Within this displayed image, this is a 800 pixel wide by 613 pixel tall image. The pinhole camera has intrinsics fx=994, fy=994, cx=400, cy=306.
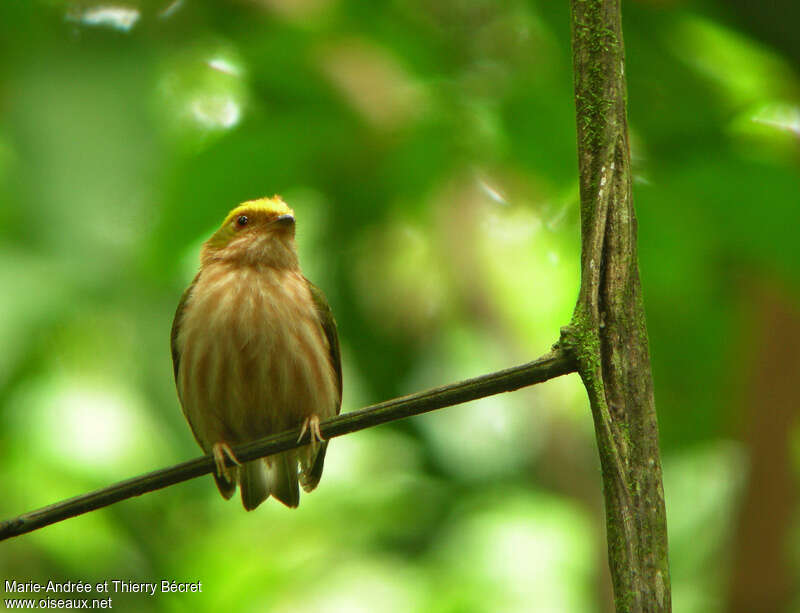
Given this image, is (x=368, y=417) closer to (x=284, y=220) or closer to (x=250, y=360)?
(x=250, y=360)

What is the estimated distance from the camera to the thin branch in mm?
1526

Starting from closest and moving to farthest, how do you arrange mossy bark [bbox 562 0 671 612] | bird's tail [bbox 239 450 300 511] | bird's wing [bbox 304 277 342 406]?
1. mossy bark [bbox 562 0 671 612]
2. bird's wing [bbox 304 277 342 406]
3. bird's tail [bbox 239 450 300 511]

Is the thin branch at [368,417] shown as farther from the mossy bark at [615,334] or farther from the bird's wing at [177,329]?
the bird's wing at [177,329]

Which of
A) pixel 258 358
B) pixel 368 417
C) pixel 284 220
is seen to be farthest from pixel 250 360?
pixel 368 417

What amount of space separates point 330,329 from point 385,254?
62 centimetres

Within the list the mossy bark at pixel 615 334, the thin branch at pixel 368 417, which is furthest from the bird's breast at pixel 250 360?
the mossy bark at pixel 615 334

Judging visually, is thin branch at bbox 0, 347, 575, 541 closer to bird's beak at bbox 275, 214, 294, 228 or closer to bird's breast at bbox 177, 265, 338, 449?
bird's breast at bbox 177, 265, 338, 449

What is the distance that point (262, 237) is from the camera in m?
4.39

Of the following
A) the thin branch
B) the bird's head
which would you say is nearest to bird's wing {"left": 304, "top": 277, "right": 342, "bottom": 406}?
the bird's head

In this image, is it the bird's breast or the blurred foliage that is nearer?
the blurred foliage

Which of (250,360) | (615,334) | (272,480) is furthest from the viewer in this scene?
(272,480)

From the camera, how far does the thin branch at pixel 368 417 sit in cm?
153

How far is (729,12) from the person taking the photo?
2.75 m

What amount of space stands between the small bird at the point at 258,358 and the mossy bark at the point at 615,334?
240 cm
